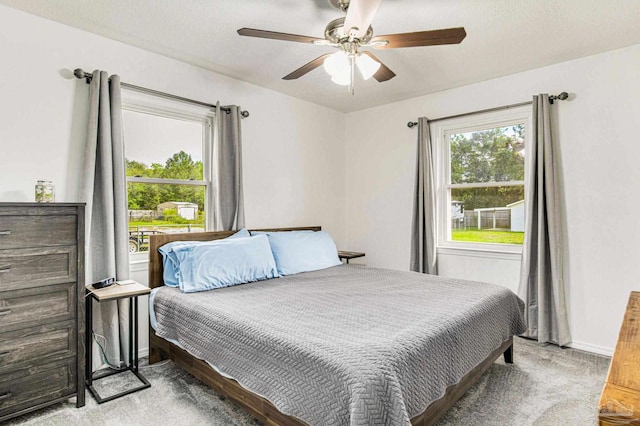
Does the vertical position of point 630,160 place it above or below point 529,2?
below

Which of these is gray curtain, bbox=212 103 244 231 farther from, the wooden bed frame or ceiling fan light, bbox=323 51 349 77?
ceiling fan light, bbox=323 51 349 77

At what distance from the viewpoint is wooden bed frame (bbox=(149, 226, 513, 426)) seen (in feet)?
5.78

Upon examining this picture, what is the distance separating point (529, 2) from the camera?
2252mm

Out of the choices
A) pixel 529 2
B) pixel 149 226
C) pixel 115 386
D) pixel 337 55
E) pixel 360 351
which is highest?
pixel 529 2

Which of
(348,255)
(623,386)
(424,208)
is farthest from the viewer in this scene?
(348,255)

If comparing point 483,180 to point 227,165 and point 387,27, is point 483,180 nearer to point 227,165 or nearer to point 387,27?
point 387,27

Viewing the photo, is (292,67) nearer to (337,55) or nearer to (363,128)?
(337,55)

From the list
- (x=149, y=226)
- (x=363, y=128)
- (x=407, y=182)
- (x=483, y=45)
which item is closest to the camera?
(x=483, y=45)

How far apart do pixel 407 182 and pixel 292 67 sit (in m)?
1.83

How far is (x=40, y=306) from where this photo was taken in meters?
2.06

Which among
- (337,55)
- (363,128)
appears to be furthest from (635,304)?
(363,128)

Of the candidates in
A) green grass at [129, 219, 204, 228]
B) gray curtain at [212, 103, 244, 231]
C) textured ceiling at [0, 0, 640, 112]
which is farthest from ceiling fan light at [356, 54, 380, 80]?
green grass at [129, 219, 204, 228]

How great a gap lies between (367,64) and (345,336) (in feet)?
5.54

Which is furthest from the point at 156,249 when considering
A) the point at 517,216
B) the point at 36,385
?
the point at 517,216
